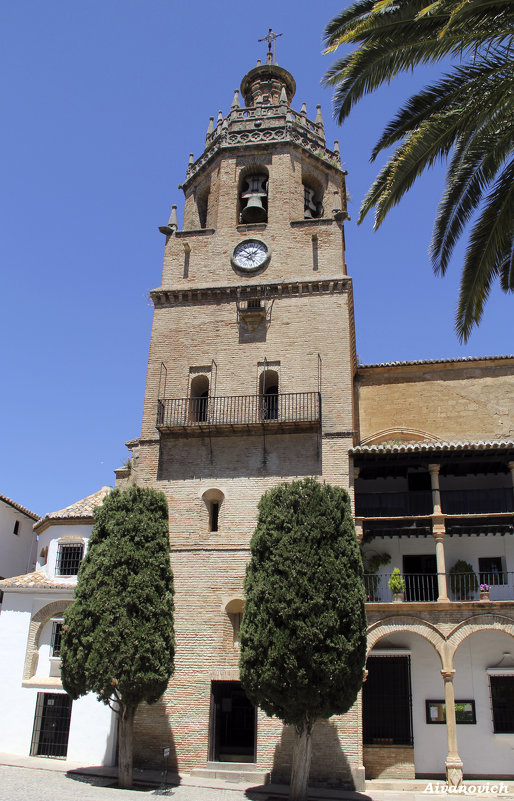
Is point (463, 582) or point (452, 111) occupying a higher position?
point (452, 111)

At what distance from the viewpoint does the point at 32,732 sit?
18703mm

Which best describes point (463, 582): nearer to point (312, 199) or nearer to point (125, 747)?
point (125, 747)

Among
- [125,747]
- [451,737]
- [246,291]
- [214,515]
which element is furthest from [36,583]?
[451,737]

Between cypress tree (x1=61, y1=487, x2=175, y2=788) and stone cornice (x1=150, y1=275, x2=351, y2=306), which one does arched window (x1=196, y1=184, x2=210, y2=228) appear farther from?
cypress tree (x1=61, y1=487, x2=175, y2=788)

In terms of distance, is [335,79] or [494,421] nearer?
[335,79]

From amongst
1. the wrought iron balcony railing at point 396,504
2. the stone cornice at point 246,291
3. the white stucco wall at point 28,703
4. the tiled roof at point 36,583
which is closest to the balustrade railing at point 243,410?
the wrought iron balcony railing at point 396,504

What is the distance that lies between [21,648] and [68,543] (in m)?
3.23

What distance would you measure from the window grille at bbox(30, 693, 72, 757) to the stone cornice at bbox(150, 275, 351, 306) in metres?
11.8

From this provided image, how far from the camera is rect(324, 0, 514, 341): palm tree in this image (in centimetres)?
909

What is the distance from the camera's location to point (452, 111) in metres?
9.97

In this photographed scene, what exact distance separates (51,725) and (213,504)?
23.7ft

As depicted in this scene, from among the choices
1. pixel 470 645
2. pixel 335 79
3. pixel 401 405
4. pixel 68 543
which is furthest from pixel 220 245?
pixel 470 645

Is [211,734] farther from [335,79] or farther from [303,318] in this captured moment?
[335,79]

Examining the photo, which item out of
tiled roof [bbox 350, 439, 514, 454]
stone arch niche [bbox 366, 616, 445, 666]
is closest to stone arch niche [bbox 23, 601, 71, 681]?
stone arch niche [bbox 366, 616, 445, 666]
